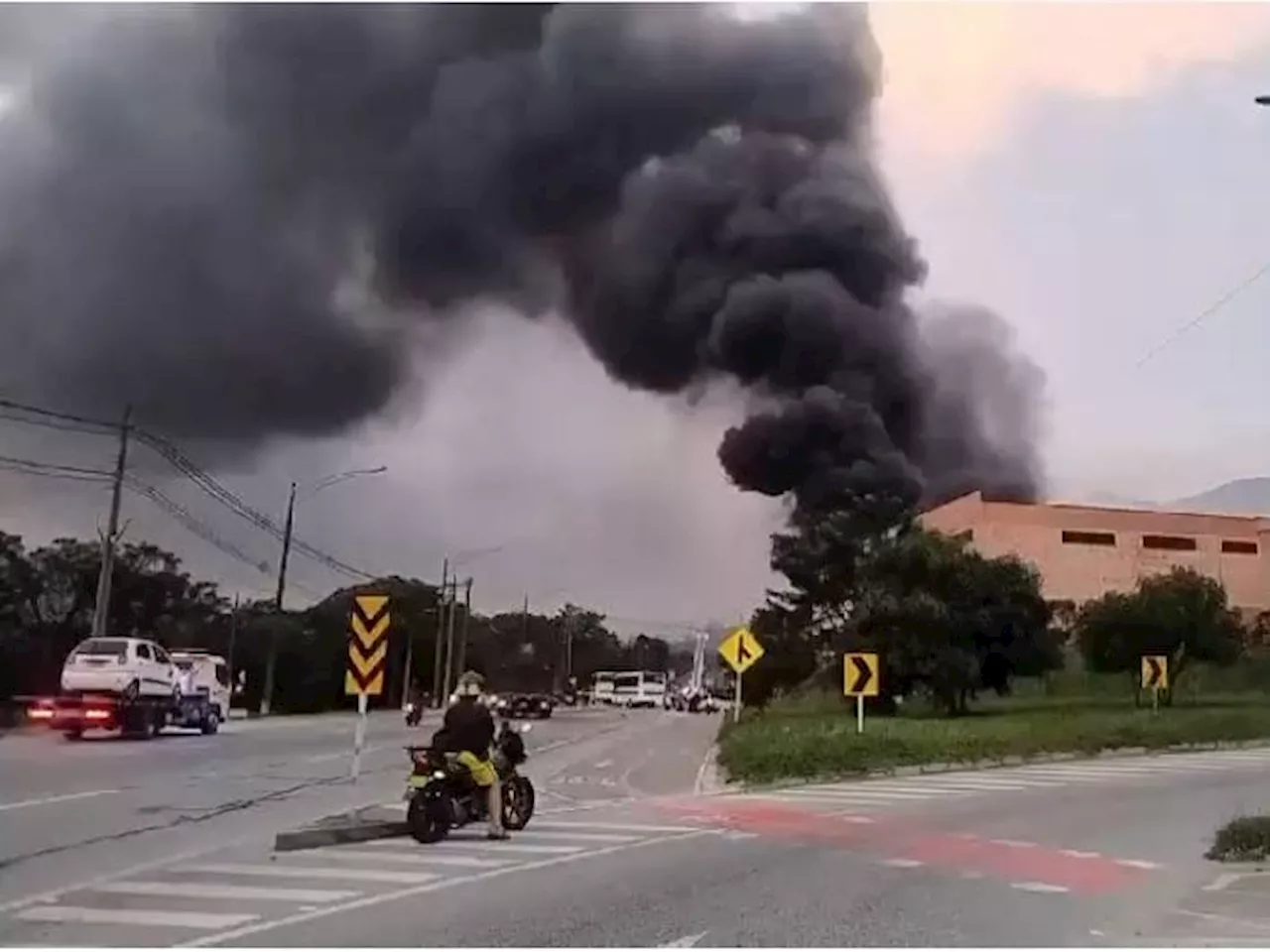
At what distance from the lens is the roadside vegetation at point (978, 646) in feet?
105

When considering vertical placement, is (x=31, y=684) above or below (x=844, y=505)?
below

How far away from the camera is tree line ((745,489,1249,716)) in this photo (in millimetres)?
36344

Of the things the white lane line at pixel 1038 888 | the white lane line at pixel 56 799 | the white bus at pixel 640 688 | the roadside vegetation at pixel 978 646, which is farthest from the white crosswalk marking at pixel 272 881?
the white bus at pixel 640 688

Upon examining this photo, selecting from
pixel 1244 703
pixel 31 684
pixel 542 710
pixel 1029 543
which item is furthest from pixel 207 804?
pixel 1029 543

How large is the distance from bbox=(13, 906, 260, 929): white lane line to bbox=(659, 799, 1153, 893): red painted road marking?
17.4ft

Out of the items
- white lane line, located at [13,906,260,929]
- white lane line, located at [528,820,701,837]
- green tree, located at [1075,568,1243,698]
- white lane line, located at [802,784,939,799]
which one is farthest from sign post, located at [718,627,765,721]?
green tree, located at [1075,568,1243,698]

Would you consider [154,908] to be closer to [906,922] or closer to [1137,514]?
[906,922]

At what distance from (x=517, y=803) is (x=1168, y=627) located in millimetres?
31196

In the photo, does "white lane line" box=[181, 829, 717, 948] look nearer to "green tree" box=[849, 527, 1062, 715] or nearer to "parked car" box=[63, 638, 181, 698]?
"parked car" box=[63, 638, 181, 698]

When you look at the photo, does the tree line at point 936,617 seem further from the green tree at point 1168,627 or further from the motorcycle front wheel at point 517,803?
the motorcycle front wheel at point 517,803

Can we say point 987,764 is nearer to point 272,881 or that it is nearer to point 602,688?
point 272,881

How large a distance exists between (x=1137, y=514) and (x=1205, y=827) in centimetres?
3674

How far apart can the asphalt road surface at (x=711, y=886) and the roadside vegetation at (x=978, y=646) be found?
542 inches

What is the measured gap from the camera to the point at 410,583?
144 feet
